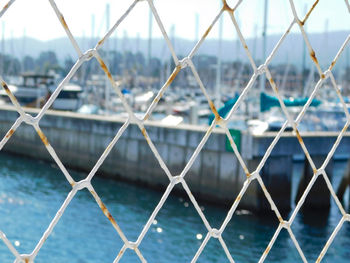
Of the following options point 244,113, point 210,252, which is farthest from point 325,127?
point 210,252

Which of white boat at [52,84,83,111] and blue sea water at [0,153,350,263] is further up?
white boat at [52,84,83,111]

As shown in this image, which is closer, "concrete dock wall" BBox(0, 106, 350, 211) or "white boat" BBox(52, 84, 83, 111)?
"concrete dock wall" BBox(0, 106, 350, 211)

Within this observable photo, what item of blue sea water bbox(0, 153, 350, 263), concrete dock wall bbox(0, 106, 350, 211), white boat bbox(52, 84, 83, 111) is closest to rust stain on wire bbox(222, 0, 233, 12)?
blue sea water bbox(0, 153, 350, 263)

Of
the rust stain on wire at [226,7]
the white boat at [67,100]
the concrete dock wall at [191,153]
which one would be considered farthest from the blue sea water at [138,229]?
the white boat at [67,100]

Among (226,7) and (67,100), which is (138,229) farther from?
(67,100)

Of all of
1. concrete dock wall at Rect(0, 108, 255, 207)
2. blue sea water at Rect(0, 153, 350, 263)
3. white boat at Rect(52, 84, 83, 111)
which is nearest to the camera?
blue sea water at Rect(0, 153, 350, 263)

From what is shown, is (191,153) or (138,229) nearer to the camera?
(138,229)

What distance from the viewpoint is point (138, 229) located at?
36.5 feet

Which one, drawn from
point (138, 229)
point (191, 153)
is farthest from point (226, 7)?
point (191, 153)

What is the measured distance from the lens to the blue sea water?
31.8ft

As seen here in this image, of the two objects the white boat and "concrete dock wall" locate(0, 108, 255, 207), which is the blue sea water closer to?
"concrete dock wall" locate(0, 108, 255, 207)

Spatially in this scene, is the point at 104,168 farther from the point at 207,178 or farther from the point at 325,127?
the point at 325,127

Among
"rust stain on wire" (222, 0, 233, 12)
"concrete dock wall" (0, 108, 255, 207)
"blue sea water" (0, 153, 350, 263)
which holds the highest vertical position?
"rust stain on wire" (222, 0, 233, 12)

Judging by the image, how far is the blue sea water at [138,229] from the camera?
9.69m
